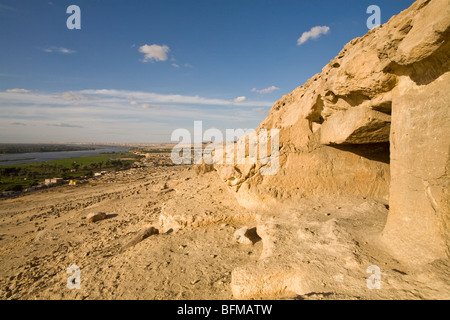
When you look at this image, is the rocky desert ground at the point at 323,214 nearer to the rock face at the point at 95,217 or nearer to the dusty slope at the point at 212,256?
the dusty slope at the point at 212,256

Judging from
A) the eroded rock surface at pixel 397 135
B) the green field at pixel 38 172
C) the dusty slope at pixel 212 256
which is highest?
the eroded rock surface at pixel 397 135

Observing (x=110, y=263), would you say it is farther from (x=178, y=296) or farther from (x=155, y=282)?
(x=178, y=296)

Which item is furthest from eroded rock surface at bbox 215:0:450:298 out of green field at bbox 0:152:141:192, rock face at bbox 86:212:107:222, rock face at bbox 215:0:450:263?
green field at bbox 0:152:141:192

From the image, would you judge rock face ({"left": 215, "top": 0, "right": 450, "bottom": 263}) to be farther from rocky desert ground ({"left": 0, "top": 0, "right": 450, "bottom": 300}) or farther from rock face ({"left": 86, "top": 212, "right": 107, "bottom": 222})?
rock face ({"left": 86, "top": 212, "right": 107, "bottom": 222})

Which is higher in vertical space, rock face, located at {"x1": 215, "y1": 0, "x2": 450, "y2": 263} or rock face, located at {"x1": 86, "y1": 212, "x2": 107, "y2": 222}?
rock face, located at {"x1": 215, "y1": 0, "x2": 450, "y2": 263}

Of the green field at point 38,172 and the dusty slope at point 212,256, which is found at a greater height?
the dusty slope at point 212,256

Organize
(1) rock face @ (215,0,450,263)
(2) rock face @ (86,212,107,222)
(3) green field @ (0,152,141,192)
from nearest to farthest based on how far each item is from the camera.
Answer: (1) rock face @ (215,0,450,263), (2) rock face @ (86,212,107,222), (3) green field @ (0,152,141,192)

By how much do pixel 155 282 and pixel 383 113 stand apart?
545 cm

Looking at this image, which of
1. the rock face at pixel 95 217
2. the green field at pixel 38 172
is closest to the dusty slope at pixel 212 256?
the rock face at pixel 95 217

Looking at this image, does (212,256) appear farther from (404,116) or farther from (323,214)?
(404,116)

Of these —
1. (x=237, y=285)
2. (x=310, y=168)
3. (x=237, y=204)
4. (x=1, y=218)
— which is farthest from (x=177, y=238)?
(x=1, y=218)

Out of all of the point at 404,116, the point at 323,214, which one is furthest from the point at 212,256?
the point at 404,116

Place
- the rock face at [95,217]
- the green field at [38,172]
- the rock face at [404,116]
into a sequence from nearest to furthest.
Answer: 1. the rock face at [404,116]
2. the rock face at [95,217]
3. the green field at [38,172]

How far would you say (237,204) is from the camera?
7129mm
